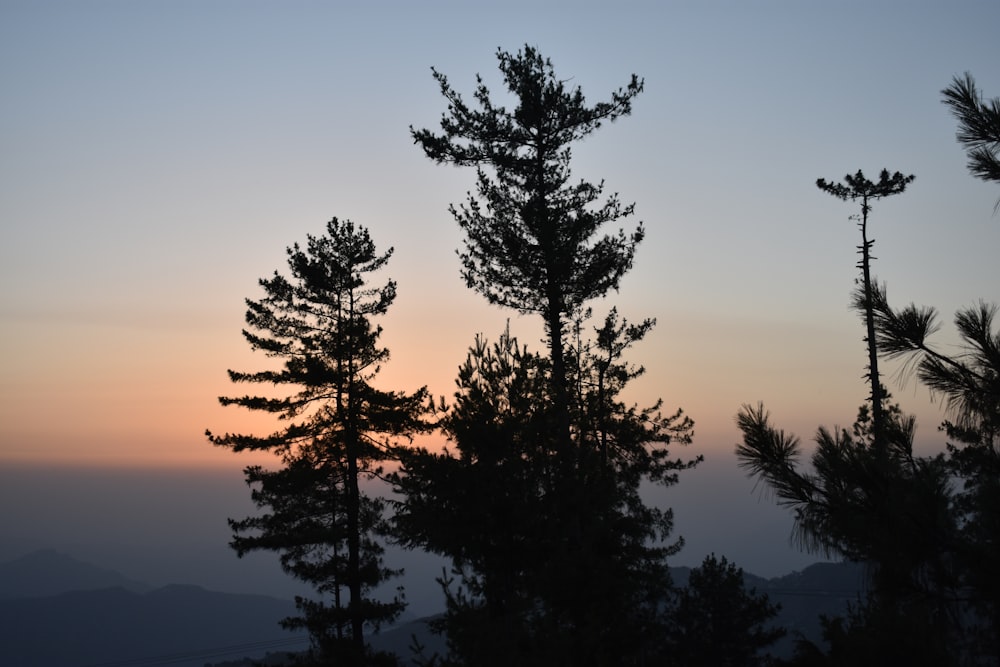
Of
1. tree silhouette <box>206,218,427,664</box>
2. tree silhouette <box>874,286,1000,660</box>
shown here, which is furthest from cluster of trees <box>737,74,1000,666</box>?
tree silhouette <box>206,218,427,664</box>

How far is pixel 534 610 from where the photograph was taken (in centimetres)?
1377

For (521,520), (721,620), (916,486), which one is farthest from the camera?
(721,620)

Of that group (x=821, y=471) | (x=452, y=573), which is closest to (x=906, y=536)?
(x=821, y=471)

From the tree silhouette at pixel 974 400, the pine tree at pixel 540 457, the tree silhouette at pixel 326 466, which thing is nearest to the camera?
the tree silhouette at pixel 974 400

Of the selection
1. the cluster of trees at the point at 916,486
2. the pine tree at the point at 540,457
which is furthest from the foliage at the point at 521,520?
the cluster of trees at the point at 916,486

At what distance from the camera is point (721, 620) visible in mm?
29672

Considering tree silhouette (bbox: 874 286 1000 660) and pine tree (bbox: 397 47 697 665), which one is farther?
pine tree (bbox: 397 47 697 665)

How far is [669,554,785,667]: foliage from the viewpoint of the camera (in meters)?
28.9

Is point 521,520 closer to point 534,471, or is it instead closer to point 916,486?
point 534,471

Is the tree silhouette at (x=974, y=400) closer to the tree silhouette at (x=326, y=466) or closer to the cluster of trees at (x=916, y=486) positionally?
the cluster of trees at (x=916, y=486)

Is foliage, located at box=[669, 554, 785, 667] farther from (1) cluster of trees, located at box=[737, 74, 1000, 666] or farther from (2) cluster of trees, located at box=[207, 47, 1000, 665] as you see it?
(1) cluster of trees, located at box=[737, 74, 1000, 666]

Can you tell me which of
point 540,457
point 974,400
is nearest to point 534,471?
point 540,457

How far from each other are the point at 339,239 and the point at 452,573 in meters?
17.9

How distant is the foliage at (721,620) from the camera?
94.7ft
